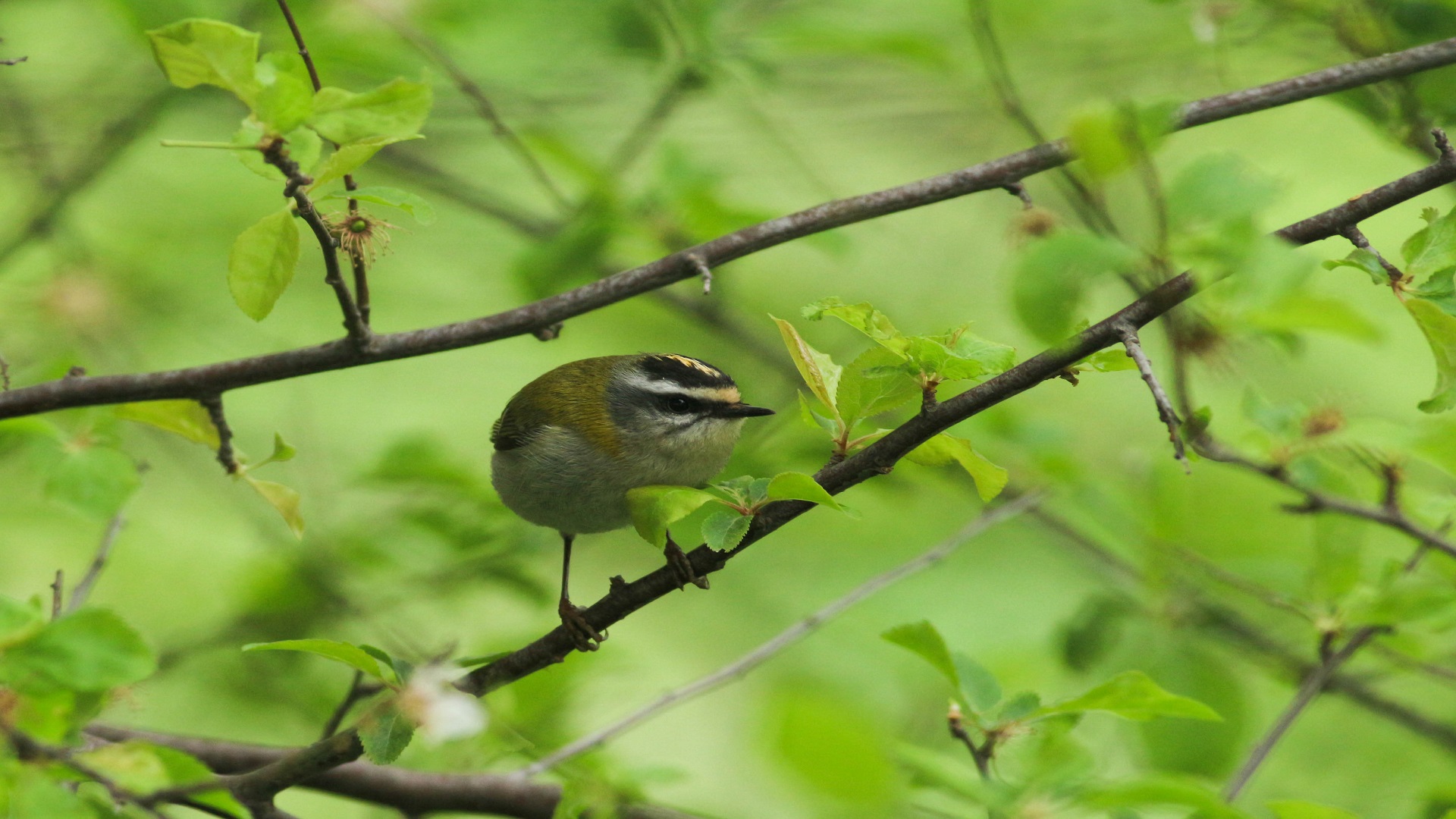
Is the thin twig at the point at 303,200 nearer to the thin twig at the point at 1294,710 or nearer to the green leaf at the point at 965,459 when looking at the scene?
the green leaf at the point at 965,459

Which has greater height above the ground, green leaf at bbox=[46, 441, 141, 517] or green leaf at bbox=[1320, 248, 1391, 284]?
green leaf at bbox=[1320, 248, 1391, 284]

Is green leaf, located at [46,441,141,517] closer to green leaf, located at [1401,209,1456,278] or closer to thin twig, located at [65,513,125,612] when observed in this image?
thin twig, located at [65,513,125,612]

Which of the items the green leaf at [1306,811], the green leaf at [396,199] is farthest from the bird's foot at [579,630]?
the green leaf at [1306,811]

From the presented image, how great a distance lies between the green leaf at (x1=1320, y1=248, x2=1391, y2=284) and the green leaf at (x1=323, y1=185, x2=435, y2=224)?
1170mm

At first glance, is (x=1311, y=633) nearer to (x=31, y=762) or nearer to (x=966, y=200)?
(x=31, y=762)

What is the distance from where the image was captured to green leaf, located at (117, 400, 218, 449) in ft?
6.95

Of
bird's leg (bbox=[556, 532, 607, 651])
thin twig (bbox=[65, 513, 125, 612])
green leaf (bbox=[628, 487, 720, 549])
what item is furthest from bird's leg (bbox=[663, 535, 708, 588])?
thin twig (bbox=[65, 513, 125, 612])

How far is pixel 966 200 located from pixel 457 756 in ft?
17.2

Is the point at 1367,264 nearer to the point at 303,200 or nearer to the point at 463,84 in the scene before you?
the point at 303,200

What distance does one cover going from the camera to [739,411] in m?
2.84

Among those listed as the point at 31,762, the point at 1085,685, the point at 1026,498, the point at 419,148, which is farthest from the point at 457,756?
the point at 419,148

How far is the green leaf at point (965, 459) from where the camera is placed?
1600 mm

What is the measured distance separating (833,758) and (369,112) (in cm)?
106

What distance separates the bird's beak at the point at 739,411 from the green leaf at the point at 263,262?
1.28 metres
